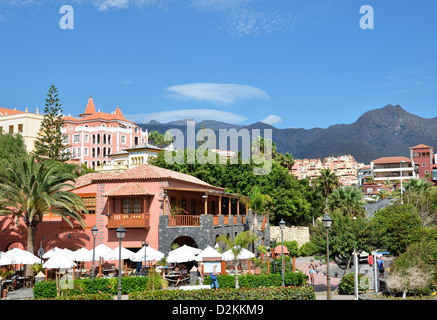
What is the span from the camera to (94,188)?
31.8m

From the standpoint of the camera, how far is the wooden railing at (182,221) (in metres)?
29.7

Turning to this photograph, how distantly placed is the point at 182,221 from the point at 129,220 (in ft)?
11.3

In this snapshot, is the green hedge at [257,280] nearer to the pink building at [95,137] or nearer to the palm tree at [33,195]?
the palm tree at [33,195]

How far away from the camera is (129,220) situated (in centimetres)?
2966

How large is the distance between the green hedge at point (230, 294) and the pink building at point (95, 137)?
82503 mm

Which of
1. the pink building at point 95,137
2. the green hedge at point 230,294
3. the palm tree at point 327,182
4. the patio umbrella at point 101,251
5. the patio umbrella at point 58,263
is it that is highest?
the pink building at point 95,137

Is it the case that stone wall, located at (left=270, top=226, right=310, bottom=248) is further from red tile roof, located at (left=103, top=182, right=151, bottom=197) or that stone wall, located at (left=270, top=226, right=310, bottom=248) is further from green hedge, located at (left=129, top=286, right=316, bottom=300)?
green hedge, located at (left=129, top=286, right=316, bottom=300)

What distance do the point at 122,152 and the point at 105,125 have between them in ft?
55.4

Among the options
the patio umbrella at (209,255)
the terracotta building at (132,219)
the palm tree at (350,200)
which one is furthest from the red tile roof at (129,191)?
the palm tree at (350,200)

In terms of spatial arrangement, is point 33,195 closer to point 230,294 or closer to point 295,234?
point 230,294

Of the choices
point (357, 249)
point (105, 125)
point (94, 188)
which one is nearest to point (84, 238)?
point (94, 188)

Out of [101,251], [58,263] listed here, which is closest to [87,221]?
[101,251]

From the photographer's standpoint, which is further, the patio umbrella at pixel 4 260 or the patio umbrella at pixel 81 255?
the patio umbrella at pixel 81 255
